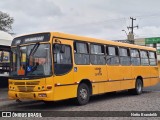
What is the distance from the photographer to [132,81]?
1878cm

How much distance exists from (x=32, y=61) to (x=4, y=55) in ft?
33.1

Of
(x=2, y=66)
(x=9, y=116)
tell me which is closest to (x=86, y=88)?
(x=9, y=116)

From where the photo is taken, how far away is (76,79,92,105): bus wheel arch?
13.9 meters

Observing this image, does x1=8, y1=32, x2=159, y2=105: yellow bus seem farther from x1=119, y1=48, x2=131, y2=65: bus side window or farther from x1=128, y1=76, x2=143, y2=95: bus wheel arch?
x1=128, y1=76, x2=143, y2=95: bus wheel arch

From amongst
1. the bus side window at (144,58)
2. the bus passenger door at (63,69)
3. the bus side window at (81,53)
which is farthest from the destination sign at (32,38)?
the bus side window at (144,58)

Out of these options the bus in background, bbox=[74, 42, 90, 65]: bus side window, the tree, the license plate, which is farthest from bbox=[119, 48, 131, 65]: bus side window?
the tree

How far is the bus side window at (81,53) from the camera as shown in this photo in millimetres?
14133

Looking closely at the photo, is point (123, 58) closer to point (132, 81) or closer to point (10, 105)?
point (132, 81)

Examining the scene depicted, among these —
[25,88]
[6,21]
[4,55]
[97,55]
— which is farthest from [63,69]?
[6,21]

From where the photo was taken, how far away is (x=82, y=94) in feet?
46.5

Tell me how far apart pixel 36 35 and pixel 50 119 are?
3.94 meters

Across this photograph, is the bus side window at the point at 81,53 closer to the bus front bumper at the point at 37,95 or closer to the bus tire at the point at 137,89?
the bus front bumper at the point at 37,95

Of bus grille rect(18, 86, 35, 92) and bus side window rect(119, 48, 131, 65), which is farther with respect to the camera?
bus side window rect(119, 48, 131, 65)

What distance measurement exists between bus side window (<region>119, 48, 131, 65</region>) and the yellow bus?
2.31ft
